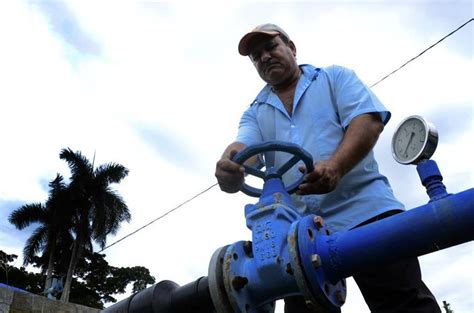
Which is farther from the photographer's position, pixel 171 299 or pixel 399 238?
pixel 171 299

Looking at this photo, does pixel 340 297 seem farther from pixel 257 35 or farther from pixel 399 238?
pixel 257 35

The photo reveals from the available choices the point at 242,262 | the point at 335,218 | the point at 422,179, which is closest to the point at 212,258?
the point at 242,262

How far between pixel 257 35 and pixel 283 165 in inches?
25.2

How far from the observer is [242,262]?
136 cm

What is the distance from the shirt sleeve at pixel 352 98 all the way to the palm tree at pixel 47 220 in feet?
92.5

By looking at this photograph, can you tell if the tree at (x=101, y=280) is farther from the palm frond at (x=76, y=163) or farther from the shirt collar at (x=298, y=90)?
the shirt collar at (x=298, y=90)

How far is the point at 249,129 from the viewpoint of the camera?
2.09m

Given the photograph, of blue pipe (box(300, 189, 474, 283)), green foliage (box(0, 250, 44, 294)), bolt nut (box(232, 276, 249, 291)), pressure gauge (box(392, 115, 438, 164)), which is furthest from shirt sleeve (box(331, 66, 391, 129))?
green foliage (box(0, 250, 44, 294))

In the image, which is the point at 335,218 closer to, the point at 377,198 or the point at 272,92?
the point at 377,198

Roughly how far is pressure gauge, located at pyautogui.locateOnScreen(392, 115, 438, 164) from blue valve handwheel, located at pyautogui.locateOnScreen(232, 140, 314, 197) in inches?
16.7

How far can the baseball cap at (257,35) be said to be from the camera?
1.90 metres

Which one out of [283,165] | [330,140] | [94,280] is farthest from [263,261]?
Answer: [94,280]

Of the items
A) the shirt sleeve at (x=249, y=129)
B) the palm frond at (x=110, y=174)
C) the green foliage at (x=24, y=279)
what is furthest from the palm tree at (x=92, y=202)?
the shirt sleeve at (x=249, y=129)

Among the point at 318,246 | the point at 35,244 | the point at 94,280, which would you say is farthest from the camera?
the point at 94,280
